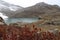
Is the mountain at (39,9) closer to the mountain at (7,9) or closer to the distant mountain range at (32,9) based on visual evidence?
the distant mountain range at (32,9)

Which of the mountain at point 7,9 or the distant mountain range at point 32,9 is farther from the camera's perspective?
the distant mountain range at point 32,9

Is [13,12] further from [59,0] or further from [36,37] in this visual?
[36,37]

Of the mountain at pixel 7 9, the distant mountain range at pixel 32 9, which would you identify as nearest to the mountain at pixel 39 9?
the distant mountain range at pixel 32 9

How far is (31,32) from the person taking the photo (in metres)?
7.89

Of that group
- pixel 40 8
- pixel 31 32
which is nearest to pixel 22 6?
A: pixel 40 8

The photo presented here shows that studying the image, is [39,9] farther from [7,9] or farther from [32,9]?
[7,9]

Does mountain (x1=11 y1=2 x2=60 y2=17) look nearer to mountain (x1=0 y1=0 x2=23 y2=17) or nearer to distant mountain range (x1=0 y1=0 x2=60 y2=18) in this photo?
distant mountain range (x1=0 y1=0 x2=60 y2=18)

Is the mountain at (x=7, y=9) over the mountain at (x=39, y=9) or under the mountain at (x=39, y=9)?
over

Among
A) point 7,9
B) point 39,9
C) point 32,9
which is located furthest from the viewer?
point 32,9

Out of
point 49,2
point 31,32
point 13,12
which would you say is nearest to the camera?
point 31,32

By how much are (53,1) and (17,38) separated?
8042cm

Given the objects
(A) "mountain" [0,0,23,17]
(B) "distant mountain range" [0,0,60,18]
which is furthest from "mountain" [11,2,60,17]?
(A) "mountain" [0,0,23,17]

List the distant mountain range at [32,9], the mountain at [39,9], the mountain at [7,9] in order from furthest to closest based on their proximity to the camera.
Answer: the mountain at [39,9], the distant mountain range at [32,9], the mountain at [7,9]

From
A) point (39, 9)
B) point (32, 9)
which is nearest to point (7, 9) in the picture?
point (32, 9)
